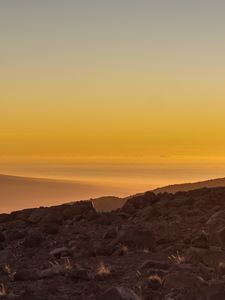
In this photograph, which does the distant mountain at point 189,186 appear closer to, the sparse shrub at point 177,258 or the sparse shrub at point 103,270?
the sparse shrub at point 177,258

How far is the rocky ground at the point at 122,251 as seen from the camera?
12518 mm

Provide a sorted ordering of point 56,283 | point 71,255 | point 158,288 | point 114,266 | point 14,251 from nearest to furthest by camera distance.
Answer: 1. point 158,288
2. point 56,283
3. point 114,266
4. point 71,255
5. point 14,251

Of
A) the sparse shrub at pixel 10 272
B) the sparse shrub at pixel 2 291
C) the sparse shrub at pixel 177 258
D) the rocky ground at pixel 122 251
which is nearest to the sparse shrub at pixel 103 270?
the rocky ground at pixel 122 251

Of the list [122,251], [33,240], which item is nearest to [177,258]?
[122,251]

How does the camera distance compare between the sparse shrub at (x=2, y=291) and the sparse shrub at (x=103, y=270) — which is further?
the sparse shrub at (x=103, y=270)

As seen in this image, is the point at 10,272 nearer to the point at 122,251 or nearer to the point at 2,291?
the point at 2,291

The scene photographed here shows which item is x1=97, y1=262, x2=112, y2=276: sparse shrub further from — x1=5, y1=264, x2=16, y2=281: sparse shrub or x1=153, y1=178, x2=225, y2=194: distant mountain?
x1=153, y1=178, x2=225, y2=194: distant mountain

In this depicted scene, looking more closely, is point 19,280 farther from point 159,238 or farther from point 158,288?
point 159,238

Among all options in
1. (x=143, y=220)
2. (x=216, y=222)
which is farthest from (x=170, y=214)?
(x=216, y=222)

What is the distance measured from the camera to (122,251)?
1664 cm

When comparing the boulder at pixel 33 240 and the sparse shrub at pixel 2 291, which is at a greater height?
the boulder at pixel 33 240

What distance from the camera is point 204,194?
83.5 feet

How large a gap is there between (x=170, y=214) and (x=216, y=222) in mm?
3667

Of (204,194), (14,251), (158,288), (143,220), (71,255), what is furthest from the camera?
(204,194)
